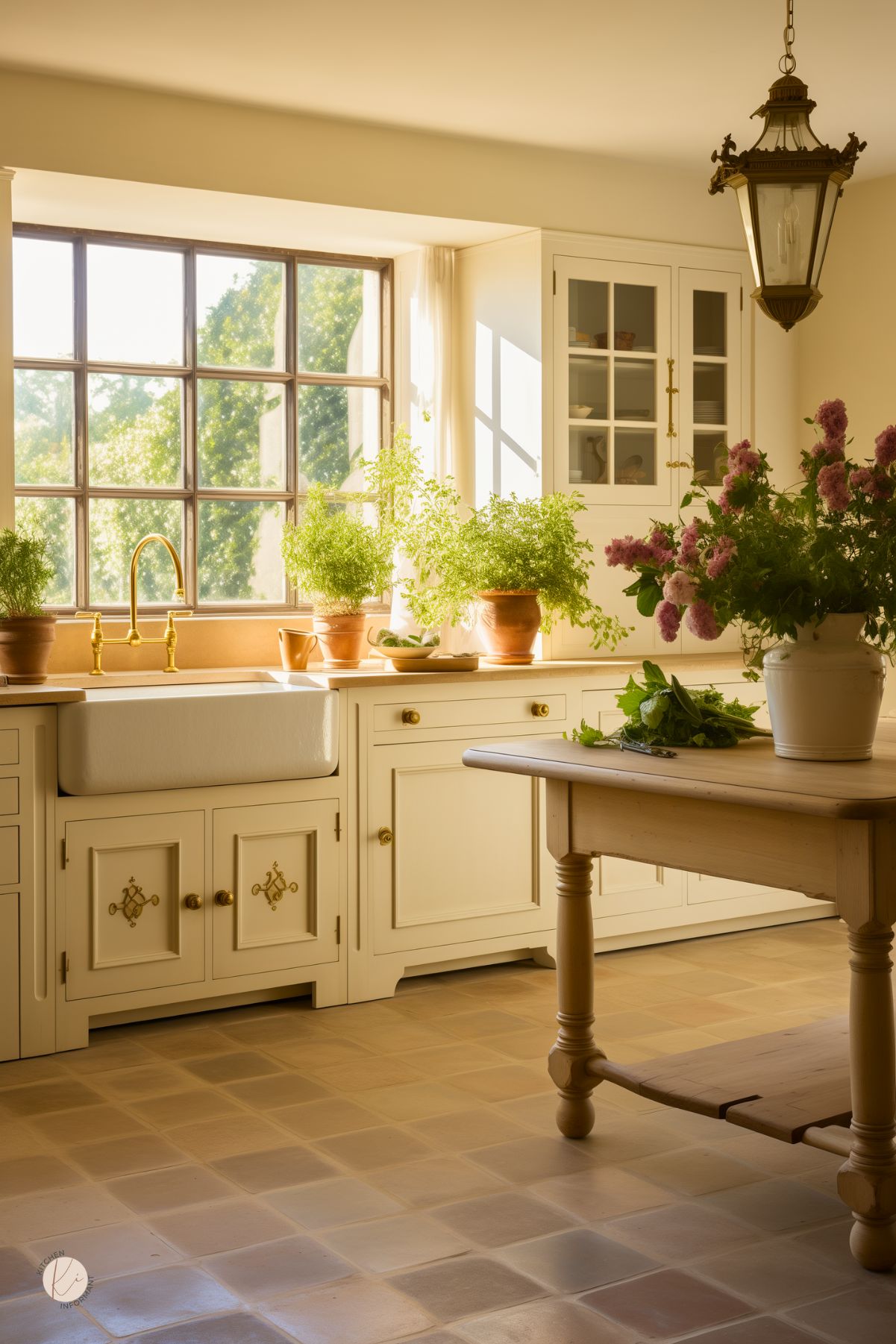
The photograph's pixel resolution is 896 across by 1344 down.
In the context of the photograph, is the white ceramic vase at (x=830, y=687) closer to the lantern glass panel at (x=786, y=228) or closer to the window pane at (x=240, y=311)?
the lantern glass panel at (x=786, y=228)

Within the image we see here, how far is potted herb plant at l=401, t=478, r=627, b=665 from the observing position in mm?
4891

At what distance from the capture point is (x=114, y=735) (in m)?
3.98

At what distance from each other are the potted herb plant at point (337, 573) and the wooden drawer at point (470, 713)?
0.42 meters

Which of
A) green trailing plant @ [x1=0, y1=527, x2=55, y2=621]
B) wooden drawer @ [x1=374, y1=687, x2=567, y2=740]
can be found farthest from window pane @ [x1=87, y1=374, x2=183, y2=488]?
wooden drawer @ [x1=374, y1=687, x2=567, y2=740]

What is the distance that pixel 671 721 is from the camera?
3.19m

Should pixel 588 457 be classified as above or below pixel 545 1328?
above

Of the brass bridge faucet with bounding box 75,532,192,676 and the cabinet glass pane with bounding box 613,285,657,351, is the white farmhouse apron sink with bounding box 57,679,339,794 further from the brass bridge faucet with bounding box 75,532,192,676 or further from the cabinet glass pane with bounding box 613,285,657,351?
the cabinet glass pane with bounding box 613,285,657,351

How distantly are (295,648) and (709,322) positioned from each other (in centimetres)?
206

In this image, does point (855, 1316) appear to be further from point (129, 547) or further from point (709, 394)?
point (709, 394)

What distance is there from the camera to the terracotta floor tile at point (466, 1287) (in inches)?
99.2

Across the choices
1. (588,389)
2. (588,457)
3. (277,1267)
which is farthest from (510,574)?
(277,1267)

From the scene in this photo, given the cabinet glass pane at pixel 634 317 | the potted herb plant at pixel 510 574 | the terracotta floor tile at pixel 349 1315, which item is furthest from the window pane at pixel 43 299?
the terracotta floor tile at pixel 349 1315

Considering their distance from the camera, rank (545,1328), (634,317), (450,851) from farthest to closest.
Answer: (634,317) → (450,851) → (545,1328)

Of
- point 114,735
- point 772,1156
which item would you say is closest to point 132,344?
point 114,735
